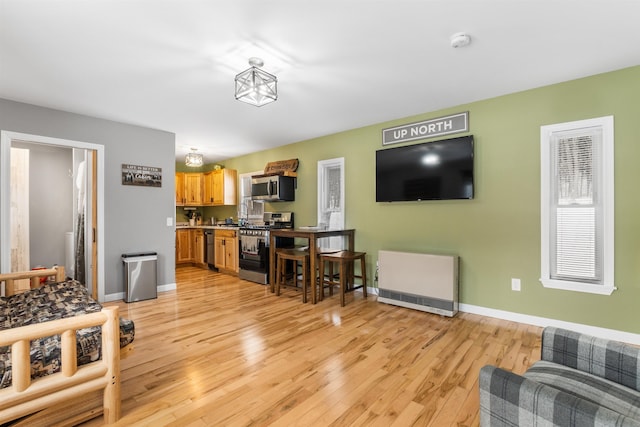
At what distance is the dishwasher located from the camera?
6.20 meters

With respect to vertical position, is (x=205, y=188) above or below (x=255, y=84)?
below

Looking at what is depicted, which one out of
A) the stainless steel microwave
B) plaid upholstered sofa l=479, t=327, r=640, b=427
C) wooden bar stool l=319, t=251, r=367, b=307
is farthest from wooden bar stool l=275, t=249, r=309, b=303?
plaid upholstered sofa l=479, t=327, r=640, b=427

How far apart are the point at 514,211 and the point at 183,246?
631cm

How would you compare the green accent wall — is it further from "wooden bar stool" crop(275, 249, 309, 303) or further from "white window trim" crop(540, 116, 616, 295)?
"wooden bar stool" crop(275, 249, 309, 303)

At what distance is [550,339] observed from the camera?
1547 millimetres

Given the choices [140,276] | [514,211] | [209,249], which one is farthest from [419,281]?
[209,249]

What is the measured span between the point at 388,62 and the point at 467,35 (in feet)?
2.05

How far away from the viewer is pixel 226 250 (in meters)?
5.81

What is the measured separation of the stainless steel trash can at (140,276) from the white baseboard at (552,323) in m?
4.06

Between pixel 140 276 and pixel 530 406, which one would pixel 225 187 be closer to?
pixel 140 276

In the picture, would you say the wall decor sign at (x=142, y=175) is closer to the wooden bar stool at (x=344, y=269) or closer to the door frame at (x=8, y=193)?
the door frame at (x=8, y=193)

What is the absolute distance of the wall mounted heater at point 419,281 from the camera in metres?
3.32

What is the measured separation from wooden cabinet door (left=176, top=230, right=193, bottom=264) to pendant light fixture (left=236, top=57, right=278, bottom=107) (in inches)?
196

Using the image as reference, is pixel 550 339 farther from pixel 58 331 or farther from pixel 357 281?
pixel 357 281
